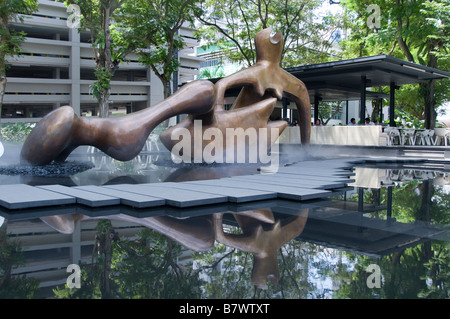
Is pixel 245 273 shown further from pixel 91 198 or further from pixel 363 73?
pixel 363 73

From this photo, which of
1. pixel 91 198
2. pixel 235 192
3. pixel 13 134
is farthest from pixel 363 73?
pixel 91 198

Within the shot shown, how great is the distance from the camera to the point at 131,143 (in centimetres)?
871

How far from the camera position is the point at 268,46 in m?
11.4

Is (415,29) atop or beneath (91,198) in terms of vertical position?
atop

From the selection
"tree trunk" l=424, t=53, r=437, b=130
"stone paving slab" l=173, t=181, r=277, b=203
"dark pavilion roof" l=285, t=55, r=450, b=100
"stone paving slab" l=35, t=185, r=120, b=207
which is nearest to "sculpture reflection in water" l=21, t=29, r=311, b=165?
"stone paving slab" l=173, t=181, r=277, b=203

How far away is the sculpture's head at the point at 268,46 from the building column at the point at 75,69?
28188 millimetres

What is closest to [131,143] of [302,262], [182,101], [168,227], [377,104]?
[182,101]

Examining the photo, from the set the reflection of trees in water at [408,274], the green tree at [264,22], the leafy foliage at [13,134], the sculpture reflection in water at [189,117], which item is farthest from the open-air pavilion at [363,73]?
the reflection of trees in water at [408,274]

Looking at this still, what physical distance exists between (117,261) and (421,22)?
19.1m

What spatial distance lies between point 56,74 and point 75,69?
2.58 meters

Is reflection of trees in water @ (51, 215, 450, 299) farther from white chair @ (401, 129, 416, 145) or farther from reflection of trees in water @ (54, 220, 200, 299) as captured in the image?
white chair @ (401, 129, 416, 145)

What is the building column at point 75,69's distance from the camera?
119ft

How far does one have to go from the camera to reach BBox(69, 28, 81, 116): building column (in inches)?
1431
